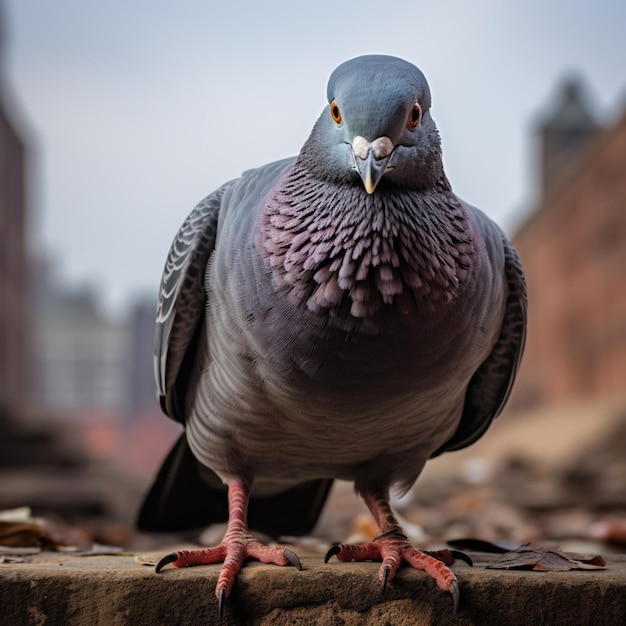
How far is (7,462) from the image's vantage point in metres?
14.0

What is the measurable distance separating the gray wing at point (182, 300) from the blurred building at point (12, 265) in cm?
2258

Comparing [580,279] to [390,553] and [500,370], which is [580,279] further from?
[390,553]

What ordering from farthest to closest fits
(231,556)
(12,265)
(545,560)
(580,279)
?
(12,265)
(580,279)
(545,560)
(231,556)

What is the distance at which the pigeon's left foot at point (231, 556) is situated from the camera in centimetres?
293

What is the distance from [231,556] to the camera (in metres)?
3.07

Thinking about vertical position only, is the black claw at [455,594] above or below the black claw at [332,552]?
above

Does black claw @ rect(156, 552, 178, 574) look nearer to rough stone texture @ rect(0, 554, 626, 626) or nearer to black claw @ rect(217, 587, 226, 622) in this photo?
rough stone texture @ rect(0, 554, 626, 626)

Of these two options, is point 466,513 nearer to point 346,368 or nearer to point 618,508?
point 618,508

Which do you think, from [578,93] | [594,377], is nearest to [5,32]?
[594,377]

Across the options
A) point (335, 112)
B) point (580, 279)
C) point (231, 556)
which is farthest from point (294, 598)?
point (580, 279)

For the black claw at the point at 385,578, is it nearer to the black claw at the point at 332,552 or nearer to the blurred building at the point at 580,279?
the black claw at the point at 332,552

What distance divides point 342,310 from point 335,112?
0.62 m

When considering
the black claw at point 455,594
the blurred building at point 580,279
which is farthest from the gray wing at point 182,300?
the blurred building at point 580,279

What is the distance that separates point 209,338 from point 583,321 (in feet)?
71.5
